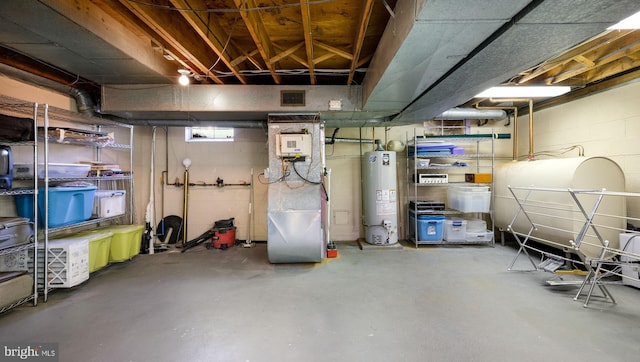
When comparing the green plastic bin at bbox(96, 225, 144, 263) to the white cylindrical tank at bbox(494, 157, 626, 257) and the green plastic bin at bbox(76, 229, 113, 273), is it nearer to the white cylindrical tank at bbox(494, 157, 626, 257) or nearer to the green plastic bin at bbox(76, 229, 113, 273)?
the green plastic bin at bbox(76, 229, 113, 273)

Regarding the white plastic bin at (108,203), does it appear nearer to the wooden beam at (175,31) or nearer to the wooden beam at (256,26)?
the wooden beam at (175,31)

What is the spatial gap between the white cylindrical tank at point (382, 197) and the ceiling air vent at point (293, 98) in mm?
1632

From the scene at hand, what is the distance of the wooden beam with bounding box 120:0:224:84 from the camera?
2.12 meters

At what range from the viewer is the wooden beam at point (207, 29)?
2.08 metres

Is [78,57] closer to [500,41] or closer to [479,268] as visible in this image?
[500,41]

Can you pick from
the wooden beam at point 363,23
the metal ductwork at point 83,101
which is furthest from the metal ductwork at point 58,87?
the wooden beam at point 363,23

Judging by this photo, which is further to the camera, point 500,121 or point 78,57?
point 500,121

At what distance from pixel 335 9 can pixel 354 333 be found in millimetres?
2819

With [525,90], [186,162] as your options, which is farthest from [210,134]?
[525,90]

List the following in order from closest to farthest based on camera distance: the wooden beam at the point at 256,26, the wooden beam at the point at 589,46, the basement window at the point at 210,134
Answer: the wooden beam at the point at 256,26 → the wooden beam at the point at 589,46 → the basement window at the point at 210,134

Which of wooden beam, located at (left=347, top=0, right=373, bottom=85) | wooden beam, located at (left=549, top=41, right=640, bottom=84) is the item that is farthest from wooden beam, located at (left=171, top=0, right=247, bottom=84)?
wooden beam, located at (left=549, top=41, right=640, bottom=84)

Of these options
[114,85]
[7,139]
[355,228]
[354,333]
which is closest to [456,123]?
[355,228]

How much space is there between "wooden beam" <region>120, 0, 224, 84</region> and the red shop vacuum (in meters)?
2.56

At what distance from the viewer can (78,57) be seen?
263 cm
